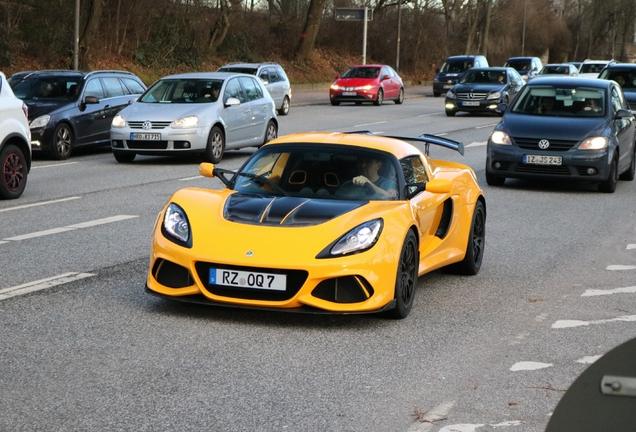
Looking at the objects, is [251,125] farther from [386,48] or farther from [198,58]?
[386,48]

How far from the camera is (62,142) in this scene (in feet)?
66.7

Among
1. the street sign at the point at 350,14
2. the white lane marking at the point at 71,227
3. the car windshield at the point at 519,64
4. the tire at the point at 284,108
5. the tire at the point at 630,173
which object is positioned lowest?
the tire at the point at 284,108

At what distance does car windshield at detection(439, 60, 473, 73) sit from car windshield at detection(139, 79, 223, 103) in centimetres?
3133

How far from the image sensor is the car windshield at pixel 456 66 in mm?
50531

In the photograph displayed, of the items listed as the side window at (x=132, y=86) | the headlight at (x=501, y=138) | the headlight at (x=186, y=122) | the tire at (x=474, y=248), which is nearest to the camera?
the tire at (x=474, y=248)

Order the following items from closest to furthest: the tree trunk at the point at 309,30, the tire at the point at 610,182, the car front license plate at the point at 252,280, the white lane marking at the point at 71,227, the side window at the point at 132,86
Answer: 1. the car front license plate at the point at 252,280
2. the white lane marking at the point at 71,227
3. the tire at the point at 610,182
4. the side window at the point at 132,86
5. the tree trunk at the point at 309,30

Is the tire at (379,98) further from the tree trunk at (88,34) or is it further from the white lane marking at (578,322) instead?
the white lane marking at (578,322)

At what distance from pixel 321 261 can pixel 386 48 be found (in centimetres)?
6429

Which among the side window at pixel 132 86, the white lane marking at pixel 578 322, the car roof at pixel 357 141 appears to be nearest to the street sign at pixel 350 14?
the side window at pixel 132 86

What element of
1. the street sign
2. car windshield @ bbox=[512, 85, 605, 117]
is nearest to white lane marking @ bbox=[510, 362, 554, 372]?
car windshield @ bbox=[512, 85, 605, 117]

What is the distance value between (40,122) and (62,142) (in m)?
0.59

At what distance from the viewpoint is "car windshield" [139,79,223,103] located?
2014 centimetres

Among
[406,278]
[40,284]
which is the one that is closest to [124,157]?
[40,284]

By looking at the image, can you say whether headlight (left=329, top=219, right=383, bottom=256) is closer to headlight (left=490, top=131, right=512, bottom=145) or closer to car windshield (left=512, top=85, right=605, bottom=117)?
headlight (left=490, top=131, right=512, bottom=145)
